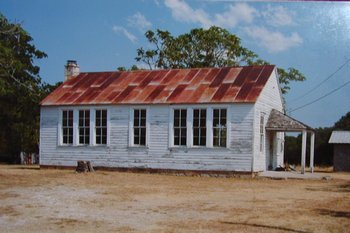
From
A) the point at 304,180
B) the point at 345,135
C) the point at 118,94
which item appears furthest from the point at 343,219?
the point at 345,135

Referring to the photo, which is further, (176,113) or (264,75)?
(264,75)

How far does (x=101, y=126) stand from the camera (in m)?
18.6

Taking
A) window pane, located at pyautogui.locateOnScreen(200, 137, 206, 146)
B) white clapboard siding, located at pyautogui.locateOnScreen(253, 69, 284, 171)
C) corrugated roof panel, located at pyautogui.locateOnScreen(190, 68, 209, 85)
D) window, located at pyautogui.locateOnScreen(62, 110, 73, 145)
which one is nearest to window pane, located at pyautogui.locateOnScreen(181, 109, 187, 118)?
window pane, located at pyautogui.locateOnScreen(200, 137, 206, 146)

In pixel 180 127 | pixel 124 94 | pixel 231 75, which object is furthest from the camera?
pixel 124 94

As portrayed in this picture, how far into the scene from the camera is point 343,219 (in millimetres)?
7297

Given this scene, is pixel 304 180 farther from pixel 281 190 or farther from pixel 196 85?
pixel 196 85

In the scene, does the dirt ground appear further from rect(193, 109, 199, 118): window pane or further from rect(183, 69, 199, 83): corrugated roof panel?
rect(183, 69, 199, 83): corrugated roof panel

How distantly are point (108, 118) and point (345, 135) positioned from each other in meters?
14.3

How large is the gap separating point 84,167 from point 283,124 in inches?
286

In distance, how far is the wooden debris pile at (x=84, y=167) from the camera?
17.5 metres

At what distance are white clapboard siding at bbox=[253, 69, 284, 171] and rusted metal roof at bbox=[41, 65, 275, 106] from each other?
2.07 feet

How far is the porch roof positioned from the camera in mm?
17203

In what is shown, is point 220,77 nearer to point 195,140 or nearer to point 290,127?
point 195,140

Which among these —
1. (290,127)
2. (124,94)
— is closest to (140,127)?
(124,94)
